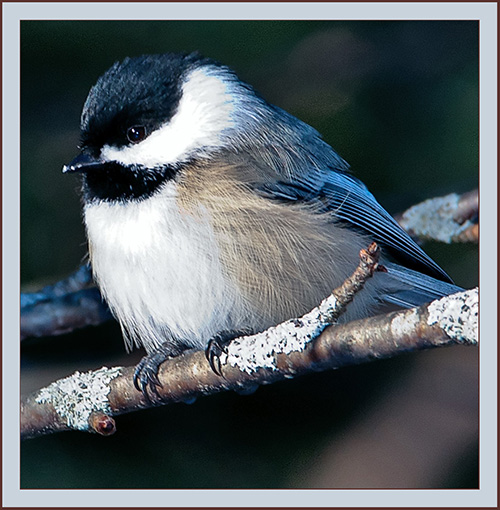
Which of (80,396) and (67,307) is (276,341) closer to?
(80,396)

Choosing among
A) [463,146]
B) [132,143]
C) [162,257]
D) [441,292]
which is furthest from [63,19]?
[441,292]

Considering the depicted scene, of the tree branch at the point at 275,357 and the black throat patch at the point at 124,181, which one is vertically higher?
the black throat patch at the point at 124,181

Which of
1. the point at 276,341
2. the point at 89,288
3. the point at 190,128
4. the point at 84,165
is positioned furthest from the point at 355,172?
the point at 89,288

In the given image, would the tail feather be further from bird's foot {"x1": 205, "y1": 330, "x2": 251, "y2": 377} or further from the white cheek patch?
the white cheek patch

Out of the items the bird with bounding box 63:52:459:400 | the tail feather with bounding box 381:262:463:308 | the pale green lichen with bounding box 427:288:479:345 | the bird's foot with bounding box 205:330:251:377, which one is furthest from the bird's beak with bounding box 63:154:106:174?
the pale green lichen with bounding box 427:288:479:345

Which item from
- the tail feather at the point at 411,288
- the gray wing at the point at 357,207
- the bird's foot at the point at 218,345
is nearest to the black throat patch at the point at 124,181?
the gray wing at the point at 357,207

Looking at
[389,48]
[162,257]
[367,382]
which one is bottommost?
[367,382]

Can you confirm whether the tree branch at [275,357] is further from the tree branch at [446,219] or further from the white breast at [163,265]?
the tree branch at [446,219]

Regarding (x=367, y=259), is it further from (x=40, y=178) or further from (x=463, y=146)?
(x=40, y=178)
